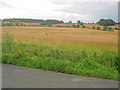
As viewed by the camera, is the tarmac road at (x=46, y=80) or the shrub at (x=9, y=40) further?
the shrub at (x=9, y=40)

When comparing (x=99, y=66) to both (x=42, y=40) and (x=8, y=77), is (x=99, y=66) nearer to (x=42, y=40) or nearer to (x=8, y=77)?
(x=8, y=77)

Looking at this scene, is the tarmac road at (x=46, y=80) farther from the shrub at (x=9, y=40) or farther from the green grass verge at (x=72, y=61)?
the shrub at (x=9, y=40)

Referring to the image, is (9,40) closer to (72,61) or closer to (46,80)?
(72,61)

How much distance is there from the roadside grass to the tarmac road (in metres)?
0.46

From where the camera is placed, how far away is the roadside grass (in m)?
5.62

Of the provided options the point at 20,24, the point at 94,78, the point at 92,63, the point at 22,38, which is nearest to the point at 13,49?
the point at 22,38

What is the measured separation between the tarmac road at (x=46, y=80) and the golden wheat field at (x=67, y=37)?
11.1 feet

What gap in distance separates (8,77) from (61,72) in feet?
5.84

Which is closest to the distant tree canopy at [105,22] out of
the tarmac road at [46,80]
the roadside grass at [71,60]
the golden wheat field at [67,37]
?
the golden wheat field at [67,37]

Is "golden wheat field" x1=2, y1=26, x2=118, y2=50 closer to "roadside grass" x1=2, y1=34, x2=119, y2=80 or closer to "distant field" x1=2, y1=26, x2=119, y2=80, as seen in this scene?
"distant field" x1=2, y1=26, x2=119, y2=80

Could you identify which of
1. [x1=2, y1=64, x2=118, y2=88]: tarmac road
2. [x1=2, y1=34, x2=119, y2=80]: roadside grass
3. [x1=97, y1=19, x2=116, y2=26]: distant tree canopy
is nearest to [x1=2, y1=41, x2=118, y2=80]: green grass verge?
[x1=2, y1=34, x2=119, y2=80]: roadside grass

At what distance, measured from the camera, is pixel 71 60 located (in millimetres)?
7234

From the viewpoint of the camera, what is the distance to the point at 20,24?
10312 mm

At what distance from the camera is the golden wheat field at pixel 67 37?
26.9 feet
